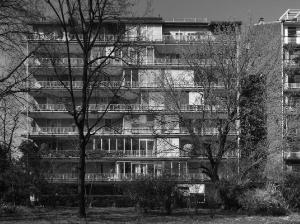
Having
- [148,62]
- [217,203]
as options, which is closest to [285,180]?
[217,203]

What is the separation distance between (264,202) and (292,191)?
2899 mm

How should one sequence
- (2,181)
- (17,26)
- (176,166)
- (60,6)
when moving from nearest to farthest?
(17,26), (60,6), (2,181), (176,166)

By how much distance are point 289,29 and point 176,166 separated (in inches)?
1030

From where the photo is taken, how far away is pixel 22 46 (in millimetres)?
22656

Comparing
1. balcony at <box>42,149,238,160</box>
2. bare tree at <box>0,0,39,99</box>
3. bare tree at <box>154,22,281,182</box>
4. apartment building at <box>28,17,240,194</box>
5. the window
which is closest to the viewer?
bare tree at <box>0,0,39,99</box>

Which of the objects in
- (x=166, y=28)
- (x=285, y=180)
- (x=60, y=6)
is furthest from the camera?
(x=166, y=28)

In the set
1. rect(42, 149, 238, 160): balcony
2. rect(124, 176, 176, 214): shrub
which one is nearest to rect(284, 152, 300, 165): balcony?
rect(42, 149, 238, 160): balcony

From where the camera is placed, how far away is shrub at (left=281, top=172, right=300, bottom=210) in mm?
26812

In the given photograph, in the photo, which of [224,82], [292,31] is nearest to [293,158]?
[292,31]

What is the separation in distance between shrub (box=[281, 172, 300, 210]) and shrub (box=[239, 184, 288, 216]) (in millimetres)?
826

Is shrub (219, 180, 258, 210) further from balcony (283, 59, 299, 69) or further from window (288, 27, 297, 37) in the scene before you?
window (288, 27, 297, 37)

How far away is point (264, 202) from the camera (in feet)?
82.2

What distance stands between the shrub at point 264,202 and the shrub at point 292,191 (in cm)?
83

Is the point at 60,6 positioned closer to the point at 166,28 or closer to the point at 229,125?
the point at 229,125
